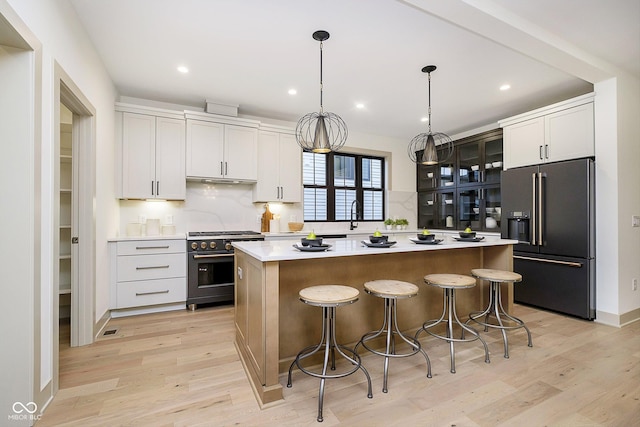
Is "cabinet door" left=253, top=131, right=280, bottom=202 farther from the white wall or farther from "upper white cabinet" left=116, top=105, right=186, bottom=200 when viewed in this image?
the white wall

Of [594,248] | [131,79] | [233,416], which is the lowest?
[233,416]

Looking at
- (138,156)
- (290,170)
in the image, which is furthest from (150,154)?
(290,170)

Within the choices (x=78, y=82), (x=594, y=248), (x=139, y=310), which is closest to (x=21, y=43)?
(x=78, y=82)

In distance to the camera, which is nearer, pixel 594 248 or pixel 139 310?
pixel 594 248

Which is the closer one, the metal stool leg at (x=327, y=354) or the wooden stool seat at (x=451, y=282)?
the metal stool leg at (x=327, y=354)

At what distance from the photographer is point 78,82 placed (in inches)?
95.3

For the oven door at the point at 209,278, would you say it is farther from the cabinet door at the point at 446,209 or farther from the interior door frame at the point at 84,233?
the cabinet door at the point at 446,209

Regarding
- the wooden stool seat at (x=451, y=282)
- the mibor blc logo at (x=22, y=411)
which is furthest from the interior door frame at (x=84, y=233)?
the wooden stool seat at (x=451, y=282)

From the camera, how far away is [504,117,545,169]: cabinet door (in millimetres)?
3809

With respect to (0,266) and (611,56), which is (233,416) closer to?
(0,266)

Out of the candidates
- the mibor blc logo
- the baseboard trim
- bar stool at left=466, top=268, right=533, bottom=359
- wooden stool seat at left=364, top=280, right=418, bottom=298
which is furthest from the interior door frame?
the baseboard trim

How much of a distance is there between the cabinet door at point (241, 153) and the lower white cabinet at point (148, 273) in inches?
45.2

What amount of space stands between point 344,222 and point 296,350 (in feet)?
10.9

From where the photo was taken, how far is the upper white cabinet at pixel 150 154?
3.56 metres
